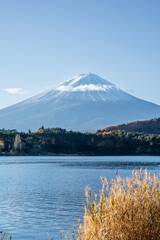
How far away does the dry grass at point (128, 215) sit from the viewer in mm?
7504

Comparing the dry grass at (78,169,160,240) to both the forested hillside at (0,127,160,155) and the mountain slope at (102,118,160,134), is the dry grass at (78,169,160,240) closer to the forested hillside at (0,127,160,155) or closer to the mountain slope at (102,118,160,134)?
the forested hillside at (0,127,160,155)

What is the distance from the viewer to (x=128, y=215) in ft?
25.5

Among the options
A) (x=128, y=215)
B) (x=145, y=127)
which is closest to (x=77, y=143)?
(x=145, y=127)

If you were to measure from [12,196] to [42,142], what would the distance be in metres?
81.2

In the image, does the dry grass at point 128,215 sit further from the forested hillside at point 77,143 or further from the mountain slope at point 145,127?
the mountain slope at point 145,127

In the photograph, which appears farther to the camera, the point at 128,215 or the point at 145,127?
the point at 145,127

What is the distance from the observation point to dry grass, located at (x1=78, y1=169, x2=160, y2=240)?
7504mm

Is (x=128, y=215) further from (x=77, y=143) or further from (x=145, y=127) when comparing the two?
(x=145, y=127)

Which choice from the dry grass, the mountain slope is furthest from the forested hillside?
the dry grass

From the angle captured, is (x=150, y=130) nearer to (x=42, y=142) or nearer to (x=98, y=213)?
(x=42, y=142)

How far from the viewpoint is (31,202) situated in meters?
23.2

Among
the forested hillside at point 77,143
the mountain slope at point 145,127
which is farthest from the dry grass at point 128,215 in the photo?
the mountain slope at point 145,127

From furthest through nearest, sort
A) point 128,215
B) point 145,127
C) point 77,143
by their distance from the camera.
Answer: point 145,127
point 77,143
point 128,215

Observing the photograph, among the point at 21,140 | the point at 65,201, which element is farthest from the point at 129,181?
the point at 21,140
